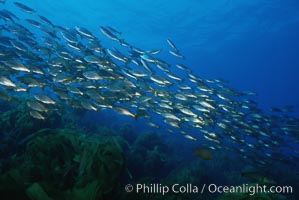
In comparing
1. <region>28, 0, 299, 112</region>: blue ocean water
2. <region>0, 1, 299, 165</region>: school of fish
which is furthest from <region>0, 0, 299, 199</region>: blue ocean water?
<region>0, 1, 299, 165</region>: school of fish

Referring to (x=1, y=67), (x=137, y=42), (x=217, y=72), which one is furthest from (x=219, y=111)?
(x=217, y=72)

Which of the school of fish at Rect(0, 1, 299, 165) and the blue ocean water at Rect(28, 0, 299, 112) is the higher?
the blue ocean water at Rect(28, 0, 299, 112)

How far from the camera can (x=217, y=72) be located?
98.3 m

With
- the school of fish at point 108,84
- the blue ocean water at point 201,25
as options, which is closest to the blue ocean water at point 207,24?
the blue ocean water at point 201,25

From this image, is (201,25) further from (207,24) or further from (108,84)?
(108,84)

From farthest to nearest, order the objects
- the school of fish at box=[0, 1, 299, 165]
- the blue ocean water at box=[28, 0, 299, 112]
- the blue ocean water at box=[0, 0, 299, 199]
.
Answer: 1. the blue ocean water at box=[28, 0, 299, 112]
2. the blue ocean water at box=[0, 0, 299, 199]
3. the school of fish at box=[0, 1, 299, 165]

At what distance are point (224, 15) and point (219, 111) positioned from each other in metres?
34.8

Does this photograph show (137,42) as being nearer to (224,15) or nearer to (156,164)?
(224,15)

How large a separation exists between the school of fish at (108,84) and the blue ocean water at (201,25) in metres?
6.70

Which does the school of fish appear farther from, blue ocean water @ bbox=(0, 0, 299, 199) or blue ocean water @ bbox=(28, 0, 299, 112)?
blue ocean water @ bbox=(28, 0, 299, 112)

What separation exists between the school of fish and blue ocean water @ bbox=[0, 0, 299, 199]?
670 cm

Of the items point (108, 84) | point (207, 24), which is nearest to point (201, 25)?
point (207, 24)

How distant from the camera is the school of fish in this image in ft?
30.1

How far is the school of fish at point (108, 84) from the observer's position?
30.1 feet
